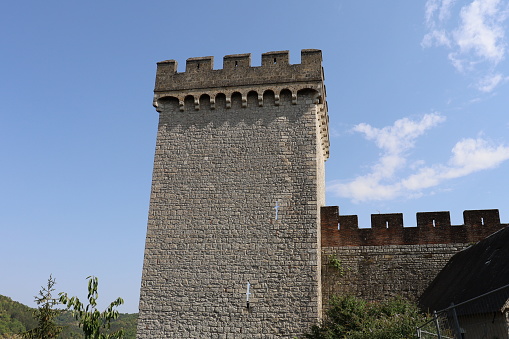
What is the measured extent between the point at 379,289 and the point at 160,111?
9033mm

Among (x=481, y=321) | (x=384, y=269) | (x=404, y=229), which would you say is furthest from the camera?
(x=404, y=229)

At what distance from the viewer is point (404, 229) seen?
1478cm

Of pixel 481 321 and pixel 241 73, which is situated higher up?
pixel 241 73

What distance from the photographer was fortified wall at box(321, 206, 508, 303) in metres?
14.1

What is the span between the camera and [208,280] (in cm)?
1286

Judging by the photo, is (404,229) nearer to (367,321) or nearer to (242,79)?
(367,321)

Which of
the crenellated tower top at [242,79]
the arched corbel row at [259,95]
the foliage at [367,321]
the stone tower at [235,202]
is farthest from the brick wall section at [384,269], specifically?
the arched corbel row at [259,95]

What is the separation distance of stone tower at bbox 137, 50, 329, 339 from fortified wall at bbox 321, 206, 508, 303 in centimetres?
143

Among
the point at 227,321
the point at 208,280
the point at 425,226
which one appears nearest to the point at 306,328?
the point at 227,321

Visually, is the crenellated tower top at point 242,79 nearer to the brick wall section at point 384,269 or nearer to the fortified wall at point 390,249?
the fortified wall at point 390,249

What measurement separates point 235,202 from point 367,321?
5.12 m

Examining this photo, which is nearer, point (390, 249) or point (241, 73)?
point (390, 249)

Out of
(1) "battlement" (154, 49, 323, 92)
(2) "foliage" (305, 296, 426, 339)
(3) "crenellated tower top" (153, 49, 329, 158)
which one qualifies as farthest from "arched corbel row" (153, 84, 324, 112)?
(2) "foliage" (305, 296, 426, 339)

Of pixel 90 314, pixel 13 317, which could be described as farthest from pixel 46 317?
pixel 13 317
